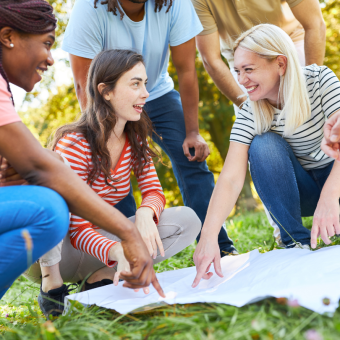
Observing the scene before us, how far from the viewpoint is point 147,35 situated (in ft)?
8.79

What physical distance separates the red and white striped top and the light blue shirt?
0.67 meters

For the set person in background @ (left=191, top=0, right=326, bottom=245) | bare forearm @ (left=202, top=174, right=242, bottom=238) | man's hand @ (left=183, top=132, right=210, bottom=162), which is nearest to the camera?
bare forearm @ (left=202, top=174, right=242, bottom=238)

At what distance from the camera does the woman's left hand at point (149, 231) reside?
2.07 metres

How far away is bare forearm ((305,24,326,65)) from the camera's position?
2.88m

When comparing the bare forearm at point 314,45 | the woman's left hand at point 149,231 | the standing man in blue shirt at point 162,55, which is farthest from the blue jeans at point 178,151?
the bare forearm at point 314,45

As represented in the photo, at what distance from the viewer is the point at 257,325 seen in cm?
116

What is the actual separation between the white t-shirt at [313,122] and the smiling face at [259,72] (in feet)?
0.44

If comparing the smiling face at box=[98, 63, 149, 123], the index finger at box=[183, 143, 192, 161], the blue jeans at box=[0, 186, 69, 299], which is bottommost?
the index finger at box=[183, 143, 192, 161]

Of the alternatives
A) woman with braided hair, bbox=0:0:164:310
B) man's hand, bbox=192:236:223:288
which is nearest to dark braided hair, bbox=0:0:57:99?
woman with braided hair, bbox=0:0:164:310

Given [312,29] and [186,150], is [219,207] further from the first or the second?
[312,29]

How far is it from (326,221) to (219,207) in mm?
543

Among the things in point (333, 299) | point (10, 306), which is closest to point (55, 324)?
point (333, 299)

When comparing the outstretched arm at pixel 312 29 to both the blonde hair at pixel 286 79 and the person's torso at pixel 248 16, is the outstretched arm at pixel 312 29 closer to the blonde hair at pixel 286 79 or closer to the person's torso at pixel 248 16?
the person's torso at pixel 248 16

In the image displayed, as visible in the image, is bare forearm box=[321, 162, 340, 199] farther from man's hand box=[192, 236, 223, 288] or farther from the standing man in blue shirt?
the standing man in blue shirt
